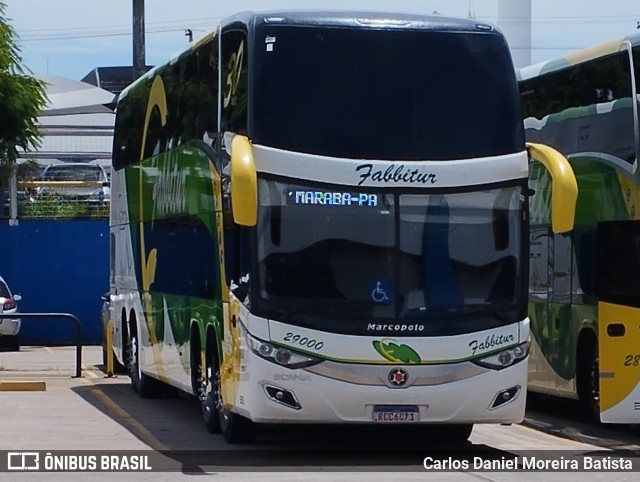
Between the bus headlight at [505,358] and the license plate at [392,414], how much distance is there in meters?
0.78

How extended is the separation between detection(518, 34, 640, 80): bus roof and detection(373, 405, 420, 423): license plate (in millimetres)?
5035

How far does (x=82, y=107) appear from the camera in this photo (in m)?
47.0

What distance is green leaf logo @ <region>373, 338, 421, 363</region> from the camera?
12.9 meters

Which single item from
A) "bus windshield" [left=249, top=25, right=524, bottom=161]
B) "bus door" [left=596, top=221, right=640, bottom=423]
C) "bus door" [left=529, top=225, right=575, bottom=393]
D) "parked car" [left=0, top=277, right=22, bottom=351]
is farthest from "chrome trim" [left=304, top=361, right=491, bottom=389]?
"parked car" [left=0, top=277, right=22, bottom=351]

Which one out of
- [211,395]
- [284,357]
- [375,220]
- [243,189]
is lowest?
[211,395]

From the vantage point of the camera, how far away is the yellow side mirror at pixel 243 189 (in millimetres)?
12430

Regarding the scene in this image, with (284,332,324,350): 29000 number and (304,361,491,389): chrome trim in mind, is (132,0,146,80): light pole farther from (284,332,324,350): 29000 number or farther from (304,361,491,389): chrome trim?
(304,361,491,389): chrome trim

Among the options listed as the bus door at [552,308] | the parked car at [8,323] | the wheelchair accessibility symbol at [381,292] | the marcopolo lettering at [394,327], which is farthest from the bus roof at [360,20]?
the parked car at [8,323]

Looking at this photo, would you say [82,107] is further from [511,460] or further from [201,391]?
[511,460]

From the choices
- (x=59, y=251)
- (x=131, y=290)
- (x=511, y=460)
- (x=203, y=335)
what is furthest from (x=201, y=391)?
(x=59, y=251)

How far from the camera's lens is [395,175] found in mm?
13164

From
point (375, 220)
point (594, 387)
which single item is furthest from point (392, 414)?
point (594, 387)

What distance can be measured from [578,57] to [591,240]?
2227 mm

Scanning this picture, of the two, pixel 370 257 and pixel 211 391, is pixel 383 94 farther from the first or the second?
pixel 211 391
